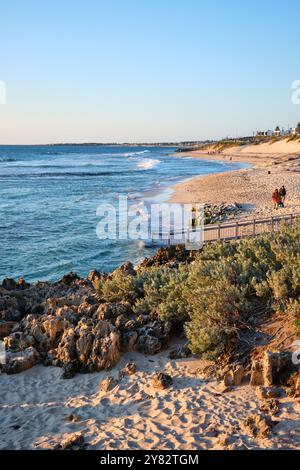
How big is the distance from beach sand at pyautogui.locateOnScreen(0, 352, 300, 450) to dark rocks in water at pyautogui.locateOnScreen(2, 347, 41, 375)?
7.7 inches

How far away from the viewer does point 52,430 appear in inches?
211

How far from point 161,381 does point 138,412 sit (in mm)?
573

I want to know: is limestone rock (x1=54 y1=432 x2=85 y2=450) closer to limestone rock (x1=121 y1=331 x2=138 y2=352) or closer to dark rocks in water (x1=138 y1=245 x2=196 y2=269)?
limestone rock (x1=121 y1=331 x2=138 y2=352)

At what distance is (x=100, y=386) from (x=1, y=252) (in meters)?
13.0

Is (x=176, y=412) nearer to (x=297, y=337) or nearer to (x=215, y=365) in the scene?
(x=215, y=365)

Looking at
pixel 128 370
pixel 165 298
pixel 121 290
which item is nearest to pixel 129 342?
pixel 128 370

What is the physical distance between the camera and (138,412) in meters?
5.52

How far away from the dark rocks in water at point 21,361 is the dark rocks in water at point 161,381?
194cm

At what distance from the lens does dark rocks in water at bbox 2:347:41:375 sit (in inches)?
273

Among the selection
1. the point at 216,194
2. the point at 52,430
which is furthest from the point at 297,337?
the point at 216,194

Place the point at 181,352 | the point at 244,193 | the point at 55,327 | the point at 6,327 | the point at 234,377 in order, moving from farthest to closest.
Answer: the point at 244,193
the point at 6,327
the point at 55,327
the point at 181,352
the point at 234,377

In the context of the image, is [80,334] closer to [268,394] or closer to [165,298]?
[165,298]

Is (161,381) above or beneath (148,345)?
beneath

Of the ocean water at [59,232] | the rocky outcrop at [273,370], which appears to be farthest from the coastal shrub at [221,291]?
the ocean water at [59,232]
